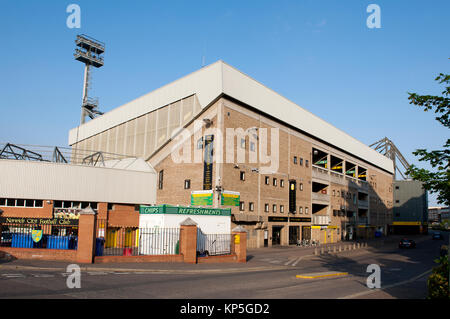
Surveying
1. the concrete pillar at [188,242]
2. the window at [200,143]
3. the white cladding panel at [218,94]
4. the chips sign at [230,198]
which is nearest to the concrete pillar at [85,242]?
the concrete pillar at [188,242]

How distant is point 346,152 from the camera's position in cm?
7075

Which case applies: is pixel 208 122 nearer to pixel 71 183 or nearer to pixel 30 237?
pixel 71 183

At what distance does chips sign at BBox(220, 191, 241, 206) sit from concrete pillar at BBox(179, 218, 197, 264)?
14.3 m

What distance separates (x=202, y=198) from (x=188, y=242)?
16054 millimetres

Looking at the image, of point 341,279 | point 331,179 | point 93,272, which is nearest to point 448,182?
point 341,279

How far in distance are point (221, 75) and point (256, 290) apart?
1124 inches

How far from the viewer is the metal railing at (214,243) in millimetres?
27797

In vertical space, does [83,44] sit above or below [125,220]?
above

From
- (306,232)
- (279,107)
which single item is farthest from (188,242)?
(306,232)

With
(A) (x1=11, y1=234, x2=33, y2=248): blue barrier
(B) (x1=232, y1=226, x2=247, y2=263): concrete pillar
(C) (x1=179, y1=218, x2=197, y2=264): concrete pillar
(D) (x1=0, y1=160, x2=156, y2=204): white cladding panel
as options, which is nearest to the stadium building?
(D) (x1=0, y1=160, x2=156, y2=204): white cladding panel

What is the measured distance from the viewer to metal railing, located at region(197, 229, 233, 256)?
1094 inches

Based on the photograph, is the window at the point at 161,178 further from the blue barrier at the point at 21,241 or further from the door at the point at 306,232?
the blue barrier at the point at 21,241

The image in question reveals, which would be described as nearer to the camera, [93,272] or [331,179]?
[93,272]
